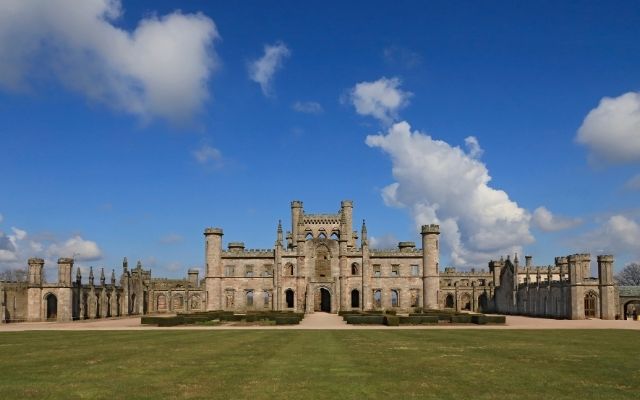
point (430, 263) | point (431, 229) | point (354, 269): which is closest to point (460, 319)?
point (430, 263)

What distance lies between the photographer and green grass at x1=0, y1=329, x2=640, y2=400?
13805mm

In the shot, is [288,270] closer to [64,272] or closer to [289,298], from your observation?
[289,298]

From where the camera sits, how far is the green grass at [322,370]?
13.8 meters

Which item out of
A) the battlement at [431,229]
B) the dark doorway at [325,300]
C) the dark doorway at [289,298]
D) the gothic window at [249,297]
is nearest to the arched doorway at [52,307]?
the gothic window at [249,297]

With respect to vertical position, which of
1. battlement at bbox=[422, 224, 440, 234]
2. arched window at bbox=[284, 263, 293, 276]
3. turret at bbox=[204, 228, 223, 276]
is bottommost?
arched window at bbox=[284, 263, 293, 276]

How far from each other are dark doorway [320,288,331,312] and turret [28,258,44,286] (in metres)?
36.5

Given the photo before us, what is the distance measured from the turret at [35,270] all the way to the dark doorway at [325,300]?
120 feet

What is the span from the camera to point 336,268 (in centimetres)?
7662

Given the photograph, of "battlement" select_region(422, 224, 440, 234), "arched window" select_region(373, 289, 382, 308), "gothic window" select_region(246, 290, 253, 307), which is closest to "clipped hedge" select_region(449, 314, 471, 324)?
"battlement" select_region(422, 224, 440, 234)

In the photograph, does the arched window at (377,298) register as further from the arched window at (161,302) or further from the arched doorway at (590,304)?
the arched window at (161,302)

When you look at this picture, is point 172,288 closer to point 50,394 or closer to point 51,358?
point 51,358

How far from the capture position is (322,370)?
17219 mm

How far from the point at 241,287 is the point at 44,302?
2590 cm

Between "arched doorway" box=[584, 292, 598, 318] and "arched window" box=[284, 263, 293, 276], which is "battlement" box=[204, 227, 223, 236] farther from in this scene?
"arched doorway" box=[584, 292, 598, 318]
